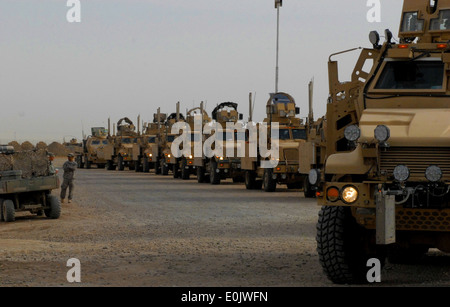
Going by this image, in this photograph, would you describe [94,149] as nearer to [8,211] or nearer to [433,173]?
[8,211]

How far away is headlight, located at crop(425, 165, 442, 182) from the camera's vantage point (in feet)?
30.3

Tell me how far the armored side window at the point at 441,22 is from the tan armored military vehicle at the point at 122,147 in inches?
1679

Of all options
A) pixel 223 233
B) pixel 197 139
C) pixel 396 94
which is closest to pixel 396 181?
pixel 396 94

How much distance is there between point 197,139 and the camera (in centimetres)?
3959

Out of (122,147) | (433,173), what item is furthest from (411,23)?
(122,147)

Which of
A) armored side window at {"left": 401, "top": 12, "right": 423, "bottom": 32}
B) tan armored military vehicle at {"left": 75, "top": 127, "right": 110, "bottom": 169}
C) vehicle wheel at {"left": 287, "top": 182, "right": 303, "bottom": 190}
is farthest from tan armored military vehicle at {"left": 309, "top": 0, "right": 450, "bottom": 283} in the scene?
tan armored military vehicle at {"left": 75, "top": 127, "right": 110, "bottom": 169}

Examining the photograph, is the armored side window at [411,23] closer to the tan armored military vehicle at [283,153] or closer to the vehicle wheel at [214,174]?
the tan armored military vehicle at [283,153]

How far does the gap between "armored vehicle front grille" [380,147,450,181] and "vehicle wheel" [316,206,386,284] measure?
76cm

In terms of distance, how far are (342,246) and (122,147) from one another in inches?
1880

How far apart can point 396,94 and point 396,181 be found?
5.84ft

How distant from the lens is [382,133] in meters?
9.45

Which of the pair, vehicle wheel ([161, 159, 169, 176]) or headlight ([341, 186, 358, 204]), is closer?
headlight ([341, 186, 358, 204])

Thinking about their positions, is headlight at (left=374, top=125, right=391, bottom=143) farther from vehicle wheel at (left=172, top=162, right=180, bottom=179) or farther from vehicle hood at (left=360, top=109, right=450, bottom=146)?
vehicle wheel at (left=172, top=162, right=180, bottom=179)

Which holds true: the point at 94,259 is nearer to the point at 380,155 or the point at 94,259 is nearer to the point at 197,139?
the point at 380,155
